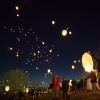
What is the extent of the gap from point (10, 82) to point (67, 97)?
2119 inches

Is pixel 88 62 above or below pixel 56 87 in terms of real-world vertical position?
above

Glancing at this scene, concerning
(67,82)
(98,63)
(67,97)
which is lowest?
(67,97)

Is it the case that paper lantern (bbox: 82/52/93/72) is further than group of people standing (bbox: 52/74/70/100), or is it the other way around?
paper lantern (bbox: 82/52/93/72)

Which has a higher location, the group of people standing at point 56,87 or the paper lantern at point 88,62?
the paper lantern at point 88,62

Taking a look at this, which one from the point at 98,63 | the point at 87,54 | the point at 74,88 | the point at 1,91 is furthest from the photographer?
the point at 1,91

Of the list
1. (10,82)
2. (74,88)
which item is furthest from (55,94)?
(10,82)

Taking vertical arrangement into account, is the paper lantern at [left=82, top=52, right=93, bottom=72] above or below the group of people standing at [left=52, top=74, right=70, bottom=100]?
above

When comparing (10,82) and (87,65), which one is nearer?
(87,65)

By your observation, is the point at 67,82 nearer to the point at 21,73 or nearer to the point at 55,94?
the point at 55,94

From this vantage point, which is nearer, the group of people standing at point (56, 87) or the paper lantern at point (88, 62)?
the group of people standing at point (56, 87)

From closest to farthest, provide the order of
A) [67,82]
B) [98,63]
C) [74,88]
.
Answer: [67,82] → [98,63] → [74,88]

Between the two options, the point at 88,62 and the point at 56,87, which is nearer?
the point at 56,87

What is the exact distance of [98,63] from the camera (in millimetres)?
18891

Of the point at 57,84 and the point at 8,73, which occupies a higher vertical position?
the point at 8,73
